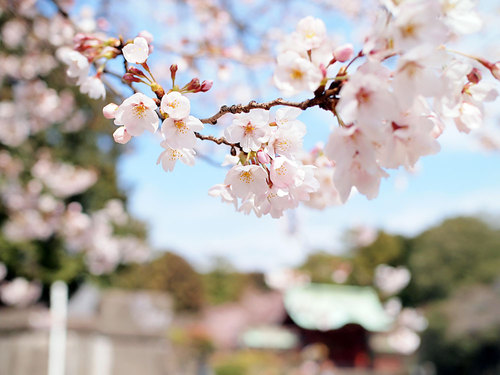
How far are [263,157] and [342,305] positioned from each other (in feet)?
55.0

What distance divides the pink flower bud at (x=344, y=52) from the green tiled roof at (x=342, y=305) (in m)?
14.6

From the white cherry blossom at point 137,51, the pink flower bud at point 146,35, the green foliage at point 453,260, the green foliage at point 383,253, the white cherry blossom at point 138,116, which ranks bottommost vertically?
the white cherry blossom at point 138,116

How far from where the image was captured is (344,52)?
2.33 feet

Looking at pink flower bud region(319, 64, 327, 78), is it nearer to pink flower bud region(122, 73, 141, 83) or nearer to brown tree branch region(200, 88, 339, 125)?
brown tree branch region(200, 88, 339, 125)

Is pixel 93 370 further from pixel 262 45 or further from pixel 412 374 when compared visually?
pixel 412 374

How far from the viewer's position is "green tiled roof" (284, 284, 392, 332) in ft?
50.7

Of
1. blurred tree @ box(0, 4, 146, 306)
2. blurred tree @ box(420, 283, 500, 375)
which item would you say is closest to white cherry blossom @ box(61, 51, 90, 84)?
blurred tree @ box(0, 4, 146, 306)

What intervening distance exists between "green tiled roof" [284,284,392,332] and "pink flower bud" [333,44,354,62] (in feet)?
47.8

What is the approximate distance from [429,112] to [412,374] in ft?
59.0

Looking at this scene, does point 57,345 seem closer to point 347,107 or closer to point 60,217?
point 60,217

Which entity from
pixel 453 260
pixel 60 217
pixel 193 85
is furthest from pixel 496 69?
pixel 453 260

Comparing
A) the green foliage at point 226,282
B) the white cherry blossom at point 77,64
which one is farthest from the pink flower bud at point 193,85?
the green foliage at point 226,282

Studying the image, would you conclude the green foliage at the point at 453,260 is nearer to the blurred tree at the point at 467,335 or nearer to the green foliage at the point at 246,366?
the blurred tree at the point at 467,335

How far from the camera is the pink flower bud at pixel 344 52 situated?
71 cm
